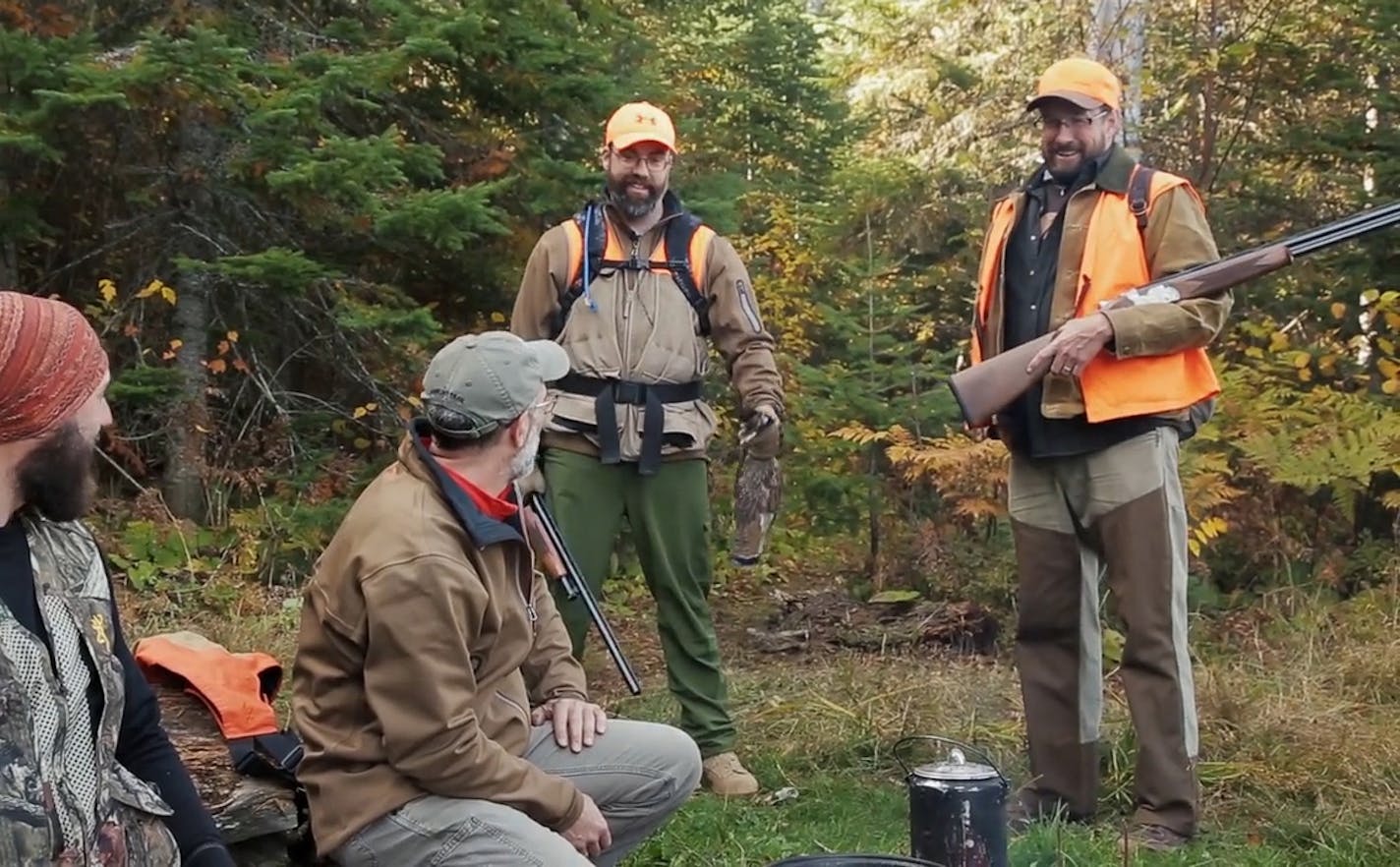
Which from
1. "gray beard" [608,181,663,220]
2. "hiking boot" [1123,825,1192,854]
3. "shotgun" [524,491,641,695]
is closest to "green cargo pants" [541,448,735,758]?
"shotgun" [524,491,641,695]

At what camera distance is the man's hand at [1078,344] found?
471 cm

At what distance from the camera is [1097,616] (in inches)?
204

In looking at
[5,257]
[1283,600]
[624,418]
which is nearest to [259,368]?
[5,257]

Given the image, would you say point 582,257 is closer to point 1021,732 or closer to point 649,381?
point 649,381

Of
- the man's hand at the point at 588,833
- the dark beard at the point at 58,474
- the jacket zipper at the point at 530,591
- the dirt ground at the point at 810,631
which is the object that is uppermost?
the dark beard at the point at 58,474

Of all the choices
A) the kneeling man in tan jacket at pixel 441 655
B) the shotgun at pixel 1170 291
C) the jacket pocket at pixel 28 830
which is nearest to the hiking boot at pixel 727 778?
the shotgun at pixel 1170 291

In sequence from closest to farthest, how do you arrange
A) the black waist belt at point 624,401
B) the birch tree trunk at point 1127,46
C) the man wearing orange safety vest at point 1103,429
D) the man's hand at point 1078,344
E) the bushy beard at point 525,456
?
the bushy beard at point 525,456 → the man's hand at point 1078,344 → the man wearing orange safety vest at point 1103,429 → the black waist belt at point 624,401 → the birch tree trunk at point 1127,46

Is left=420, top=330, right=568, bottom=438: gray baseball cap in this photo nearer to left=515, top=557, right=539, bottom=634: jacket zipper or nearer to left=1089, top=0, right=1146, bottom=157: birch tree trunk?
left=515, top=557, right=539, bottom=634: jacket zipper

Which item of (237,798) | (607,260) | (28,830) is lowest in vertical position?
(237,798)

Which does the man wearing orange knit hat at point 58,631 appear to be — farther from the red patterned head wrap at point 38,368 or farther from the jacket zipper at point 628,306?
the jacket zipper at point 628,306

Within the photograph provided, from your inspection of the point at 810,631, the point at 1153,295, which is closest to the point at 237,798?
the point at 1153,295

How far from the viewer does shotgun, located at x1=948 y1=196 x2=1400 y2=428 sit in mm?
4746

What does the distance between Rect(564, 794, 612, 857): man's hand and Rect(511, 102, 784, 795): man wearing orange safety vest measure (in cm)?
193

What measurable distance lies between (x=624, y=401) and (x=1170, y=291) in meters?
1.97
